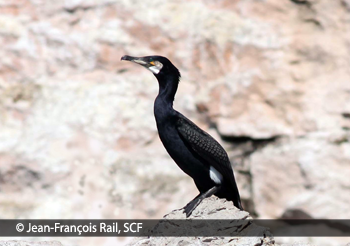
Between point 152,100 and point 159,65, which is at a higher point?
point 152,100

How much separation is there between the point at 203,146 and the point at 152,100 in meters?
5.34

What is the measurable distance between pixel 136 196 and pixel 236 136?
2093 millimetres

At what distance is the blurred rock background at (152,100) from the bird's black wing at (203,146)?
16.3 feet

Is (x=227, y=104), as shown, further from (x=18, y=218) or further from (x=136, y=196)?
(x=18, y=218)

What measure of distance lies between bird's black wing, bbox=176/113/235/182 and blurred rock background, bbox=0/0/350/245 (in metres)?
4.96

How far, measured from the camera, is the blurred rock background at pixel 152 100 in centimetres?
1128

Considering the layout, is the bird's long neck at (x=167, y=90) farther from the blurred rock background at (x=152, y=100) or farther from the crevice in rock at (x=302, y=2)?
the crevice in rock at (x=302, y=2)

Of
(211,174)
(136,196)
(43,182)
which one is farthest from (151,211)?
(211,174)

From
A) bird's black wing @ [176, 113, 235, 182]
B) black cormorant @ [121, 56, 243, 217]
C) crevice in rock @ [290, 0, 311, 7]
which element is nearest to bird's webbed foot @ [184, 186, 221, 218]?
black cormorant @ [121, 56, 243, 217]

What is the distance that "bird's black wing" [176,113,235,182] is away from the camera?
645 cm

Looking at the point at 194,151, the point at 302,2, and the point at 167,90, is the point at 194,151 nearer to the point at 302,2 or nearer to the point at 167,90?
the point at 167,90

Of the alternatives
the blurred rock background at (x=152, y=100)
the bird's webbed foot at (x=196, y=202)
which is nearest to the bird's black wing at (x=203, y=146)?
the bird's webbed foot at (x=196, y=202)

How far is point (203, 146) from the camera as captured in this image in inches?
255

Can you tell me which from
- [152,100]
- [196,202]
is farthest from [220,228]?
[152,100]
